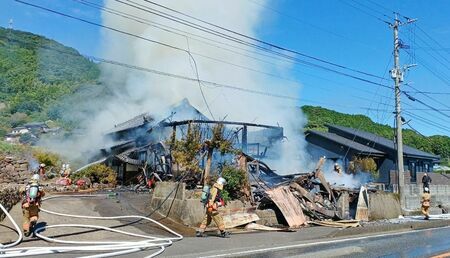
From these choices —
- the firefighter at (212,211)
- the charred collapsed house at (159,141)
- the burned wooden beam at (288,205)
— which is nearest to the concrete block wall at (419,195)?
the charred collapsed house at (159,141)

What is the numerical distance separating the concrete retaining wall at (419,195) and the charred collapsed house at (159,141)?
25.4 feet

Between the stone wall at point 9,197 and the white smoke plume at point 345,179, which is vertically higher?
the white smoke plume at point 345,179

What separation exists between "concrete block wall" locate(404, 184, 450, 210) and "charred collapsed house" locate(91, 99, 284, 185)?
25.4 ft

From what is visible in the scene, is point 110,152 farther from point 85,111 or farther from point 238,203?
point 85,111

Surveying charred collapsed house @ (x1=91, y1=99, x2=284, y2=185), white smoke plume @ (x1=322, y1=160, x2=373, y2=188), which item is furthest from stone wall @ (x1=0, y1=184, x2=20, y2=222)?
white smoke plume @ (x1=322, y1=160, x2=373, y2=188)

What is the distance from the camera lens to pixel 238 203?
43.9 ft

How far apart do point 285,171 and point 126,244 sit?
16.9 meters

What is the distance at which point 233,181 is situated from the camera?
1368 cm

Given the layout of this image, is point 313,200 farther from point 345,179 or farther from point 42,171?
point 42,171

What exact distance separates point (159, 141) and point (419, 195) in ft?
47.6

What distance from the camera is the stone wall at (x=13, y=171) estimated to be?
53.8ft

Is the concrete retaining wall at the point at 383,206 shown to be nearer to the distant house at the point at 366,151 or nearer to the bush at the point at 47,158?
the distant house at the point at 366,151

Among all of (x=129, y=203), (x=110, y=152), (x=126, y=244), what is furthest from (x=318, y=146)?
(x=126, y=244)

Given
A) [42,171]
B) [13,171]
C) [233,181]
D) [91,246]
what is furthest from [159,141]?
[91,246]
